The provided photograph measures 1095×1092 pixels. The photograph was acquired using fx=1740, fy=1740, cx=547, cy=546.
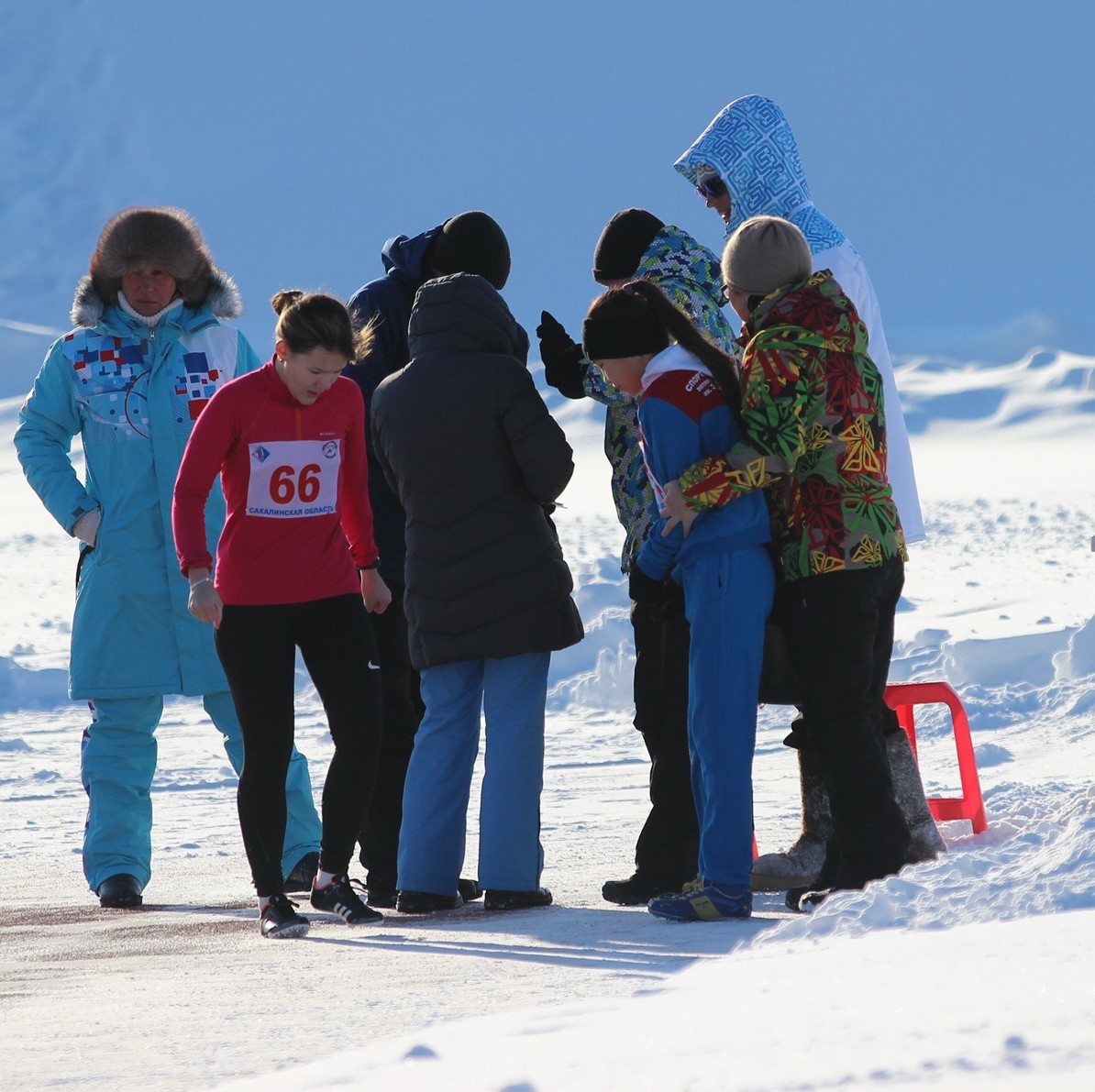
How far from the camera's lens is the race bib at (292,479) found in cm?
380

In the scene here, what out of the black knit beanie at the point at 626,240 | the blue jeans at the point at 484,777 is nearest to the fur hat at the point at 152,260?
the black knit beanie at the point at 626,240

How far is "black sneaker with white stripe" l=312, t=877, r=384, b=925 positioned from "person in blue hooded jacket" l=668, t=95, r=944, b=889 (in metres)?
0.97

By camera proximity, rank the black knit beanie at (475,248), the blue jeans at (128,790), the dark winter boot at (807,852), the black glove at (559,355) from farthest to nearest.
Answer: the blue jeans at (128,790) < the black knit beanie at (475,248) < the dark winter boot at (807,852) < the black glove at (559,355)

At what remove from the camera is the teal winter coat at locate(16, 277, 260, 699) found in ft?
15.3

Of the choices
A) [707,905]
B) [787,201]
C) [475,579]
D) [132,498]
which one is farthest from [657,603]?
[132,498]

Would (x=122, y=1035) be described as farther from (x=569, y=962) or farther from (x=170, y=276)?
(x=170, y=276)

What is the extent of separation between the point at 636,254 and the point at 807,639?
113 centimetres

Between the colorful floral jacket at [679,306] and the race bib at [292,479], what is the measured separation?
63 cm

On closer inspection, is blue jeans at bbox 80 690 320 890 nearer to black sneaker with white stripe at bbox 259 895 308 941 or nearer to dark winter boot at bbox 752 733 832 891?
black sneaker with white stripe at bbox 259 895 308 941

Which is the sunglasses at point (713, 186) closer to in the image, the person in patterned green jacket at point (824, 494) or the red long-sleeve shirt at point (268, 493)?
the person in patterned green jacket at point (824, 494)

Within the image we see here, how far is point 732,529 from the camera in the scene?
354cm

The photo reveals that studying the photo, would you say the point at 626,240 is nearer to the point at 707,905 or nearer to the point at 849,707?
the point at 849,707

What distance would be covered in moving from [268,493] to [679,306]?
1027 millimetres

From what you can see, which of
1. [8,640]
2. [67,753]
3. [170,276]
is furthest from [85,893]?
[8,640]
